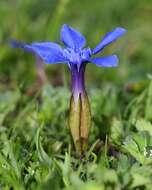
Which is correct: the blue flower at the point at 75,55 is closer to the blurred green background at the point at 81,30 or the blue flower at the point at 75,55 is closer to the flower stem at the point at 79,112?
the flower stem at the point at 79,112

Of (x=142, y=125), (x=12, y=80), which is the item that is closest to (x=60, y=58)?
(x=142, y=125)

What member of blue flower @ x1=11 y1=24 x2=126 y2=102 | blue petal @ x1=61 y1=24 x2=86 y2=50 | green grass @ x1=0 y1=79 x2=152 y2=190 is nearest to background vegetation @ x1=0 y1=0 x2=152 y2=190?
green grass @ x1=0 y1=79 x2=152 y2=190

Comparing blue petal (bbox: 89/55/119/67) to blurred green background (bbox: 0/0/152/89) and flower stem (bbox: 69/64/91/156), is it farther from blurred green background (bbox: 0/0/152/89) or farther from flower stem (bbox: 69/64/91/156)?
blurred green background (bbox: 0/0/152/89)

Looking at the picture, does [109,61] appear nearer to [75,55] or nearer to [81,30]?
[75,55]

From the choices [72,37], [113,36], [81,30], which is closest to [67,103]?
[72,37]

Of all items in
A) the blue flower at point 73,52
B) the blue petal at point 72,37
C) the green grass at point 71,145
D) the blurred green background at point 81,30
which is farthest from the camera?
the blurred green background at point 81,30

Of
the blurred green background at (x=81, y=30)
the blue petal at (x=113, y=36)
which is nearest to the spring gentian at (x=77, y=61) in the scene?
the blue petal at (x=113, y=36)
